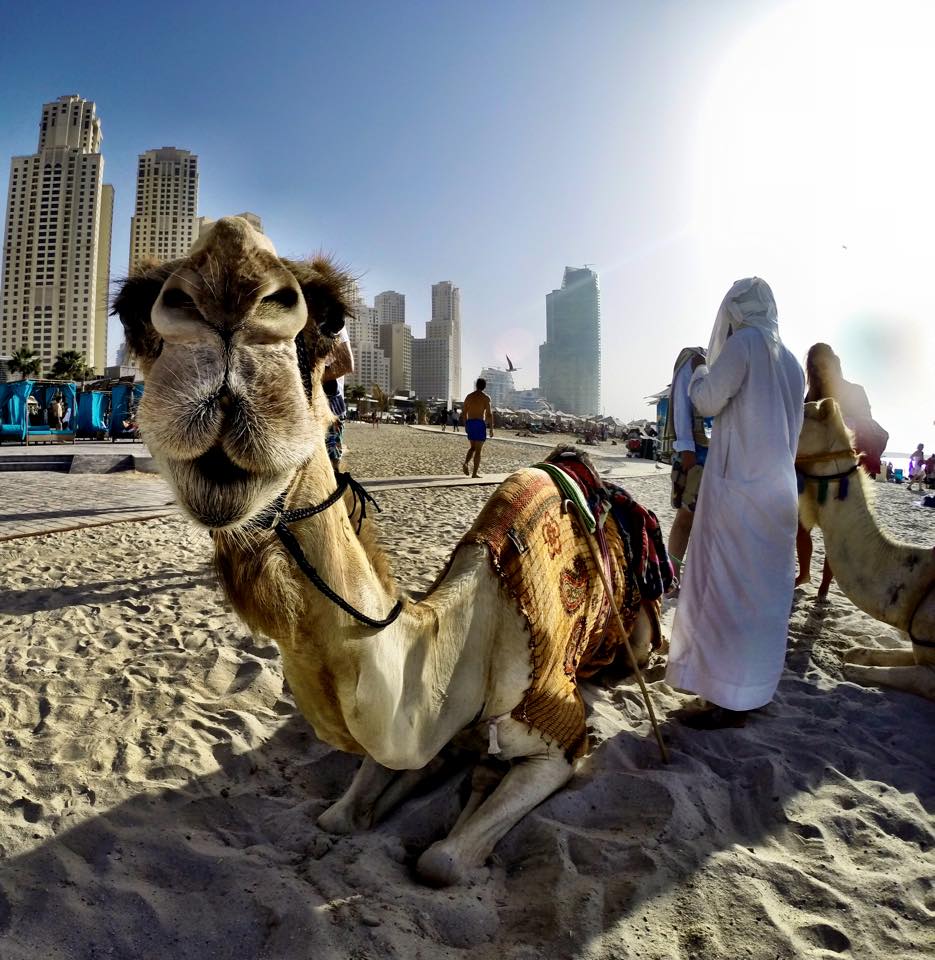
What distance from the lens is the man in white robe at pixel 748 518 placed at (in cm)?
292

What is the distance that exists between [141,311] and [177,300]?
22 cm

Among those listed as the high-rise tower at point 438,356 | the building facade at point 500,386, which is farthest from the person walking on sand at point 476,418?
the building facade at point 500,386

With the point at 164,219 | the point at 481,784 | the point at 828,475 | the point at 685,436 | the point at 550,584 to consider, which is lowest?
the point at 481,784

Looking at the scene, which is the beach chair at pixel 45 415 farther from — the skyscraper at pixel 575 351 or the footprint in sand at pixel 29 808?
the skyscraper at pixel 575 351

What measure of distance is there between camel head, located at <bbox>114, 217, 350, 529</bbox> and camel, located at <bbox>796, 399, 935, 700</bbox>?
363 centimetres

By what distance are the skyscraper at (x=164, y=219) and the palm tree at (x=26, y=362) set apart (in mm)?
52928

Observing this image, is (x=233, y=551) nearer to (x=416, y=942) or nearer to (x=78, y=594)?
(x=416, y=942)

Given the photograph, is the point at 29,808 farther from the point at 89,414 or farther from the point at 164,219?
the point at 89,414

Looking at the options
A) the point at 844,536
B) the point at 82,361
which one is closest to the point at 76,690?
the point at 844,536

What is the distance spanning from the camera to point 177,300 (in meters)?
1.16

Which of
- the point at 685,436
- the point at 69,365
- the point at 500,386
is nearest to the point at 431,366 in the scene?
the point at 500,386

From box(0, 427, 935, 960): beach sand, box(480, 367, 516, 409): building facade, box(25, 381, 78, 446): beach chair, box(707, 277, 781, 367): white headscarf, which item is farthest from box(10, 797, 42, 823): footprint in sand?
box(480, 367, 516, 409): building facade

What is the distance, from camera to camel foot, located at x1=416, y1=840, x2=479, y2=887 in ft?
6.30

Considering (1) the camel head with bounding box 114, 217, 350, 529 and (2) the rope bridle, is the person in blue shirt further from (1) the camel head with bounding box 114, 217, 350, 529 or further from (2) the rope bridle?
(1) the camel head with bounding box 114, 217, 350, 529
